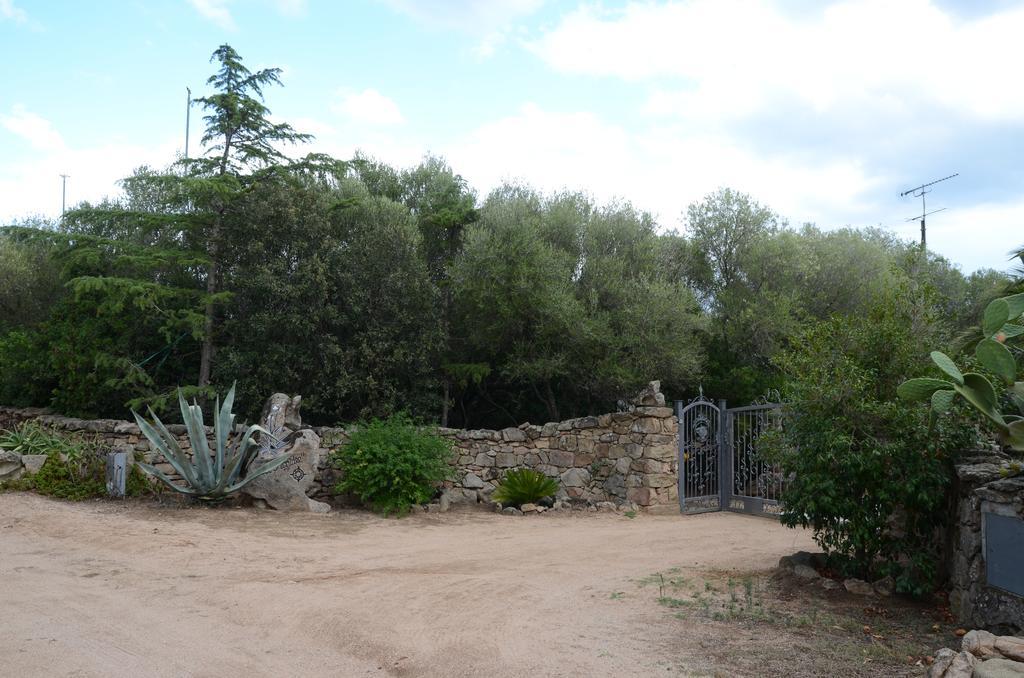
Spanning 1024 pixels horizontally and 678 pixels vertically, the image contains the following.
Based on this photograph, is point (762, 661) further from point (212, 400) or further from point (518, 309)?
point (212, 400)

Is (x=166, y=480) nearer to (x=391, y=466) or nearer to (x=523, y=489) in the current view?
(x=391, y=466)

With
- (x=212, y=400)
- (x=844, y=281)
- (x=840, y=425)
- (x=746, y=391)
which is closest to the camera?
(x=840, y=425)

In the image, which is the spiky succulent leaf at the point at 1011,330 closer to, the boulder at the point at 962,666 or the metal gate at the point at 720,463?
the boulder at the point at 962,666

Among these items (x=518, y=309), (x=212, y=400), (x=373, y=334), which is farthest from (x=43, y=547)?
(x=518, y=309)

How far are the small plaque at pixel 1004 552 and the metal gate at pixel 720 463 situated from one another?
678 centimetres

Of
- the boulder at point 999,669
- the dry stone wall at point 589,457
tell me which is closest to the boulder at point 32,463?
the dry stone wall at point 589,457

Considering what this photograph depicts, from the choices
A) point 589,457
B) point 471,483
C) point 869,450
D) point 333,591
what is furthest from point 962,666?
point 471,483

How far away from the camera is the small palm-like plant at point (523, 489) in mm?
12375

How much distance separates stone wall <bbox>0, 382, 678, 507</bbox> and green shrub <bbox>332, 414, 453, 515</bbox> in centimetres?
57

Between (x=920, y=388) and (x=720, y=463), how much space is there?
733 cm

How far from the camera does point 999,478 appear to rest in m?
5.11

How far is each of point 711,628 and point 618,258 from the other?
1260 centimetres

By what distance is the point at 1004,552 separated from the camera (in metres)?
4.84

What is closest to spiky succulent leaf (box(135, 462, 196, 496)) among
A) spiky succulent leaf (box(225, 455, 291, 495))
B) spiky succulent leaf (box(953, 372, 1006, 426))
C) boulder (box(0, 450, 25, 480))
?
spiky succulent leaf (box(225, 455, 291, 495))
